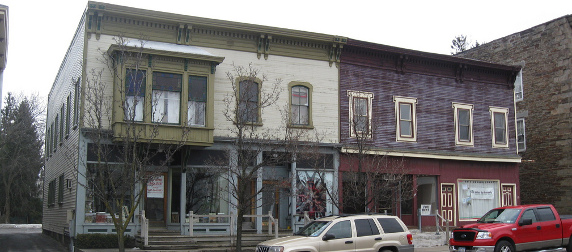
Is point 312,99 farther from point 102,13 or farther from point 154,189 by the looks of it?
point 102,13

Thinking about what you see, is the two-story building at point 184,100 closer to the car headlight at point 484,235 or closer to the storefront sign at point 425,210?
the storefront sign at point 425,210

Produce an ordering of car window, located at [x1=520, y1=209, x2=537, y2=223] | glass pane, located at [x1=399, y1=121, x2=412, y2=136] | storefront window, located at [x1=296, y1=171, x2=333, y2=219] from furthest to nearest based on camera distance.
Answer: glass pane, located at [x1=399, y1=121, x2=412, y2=136] < storefront window, located at [x1=296, y1=171, x2=333, y2=219] < car window, located at [x1=520, y1=209, x2=537, y2=223]

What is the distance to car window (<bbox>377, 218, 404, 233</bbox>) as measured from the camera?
15.5 meters

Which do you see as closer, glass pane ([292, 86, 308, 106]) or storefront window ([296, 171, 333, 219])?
storefront window ([296, 171, 333, 219])

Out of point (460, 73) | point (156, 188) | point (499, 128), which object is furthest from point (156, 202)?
point (499, 128)

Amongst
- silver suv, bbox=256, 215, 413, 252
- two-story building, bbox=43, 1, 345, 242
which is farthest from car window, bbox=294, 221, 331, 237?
two-story building, bbox=43, 1, 345, 242

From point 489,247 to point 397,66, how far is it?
12626mm

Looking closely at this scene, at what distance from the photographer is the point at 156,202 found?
2194cm

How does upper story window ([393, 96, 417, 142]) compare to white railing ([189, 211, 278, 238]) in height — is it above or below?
above

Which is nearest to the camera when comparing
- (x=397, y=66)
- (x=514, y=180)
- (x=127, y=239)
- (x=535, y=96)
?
(x=127, y=239)

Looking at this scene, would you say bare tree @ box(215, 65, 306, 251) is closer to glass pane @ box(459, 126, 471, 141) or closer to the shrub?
the shrub

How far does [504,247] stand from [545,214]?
210 cm

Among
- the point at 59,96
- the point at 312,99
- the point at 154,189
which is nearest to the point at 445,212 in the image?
the point at 312,99

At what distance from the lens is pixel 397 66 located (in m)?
26.8
